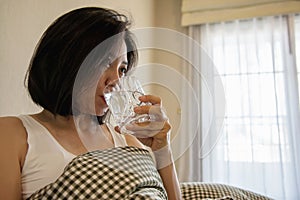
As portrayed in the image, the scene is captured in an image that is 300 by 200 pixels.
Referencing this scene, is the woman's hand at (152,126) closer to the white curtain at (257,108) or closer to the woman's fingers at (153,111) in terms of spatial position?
the woman's fingers at (153,111)

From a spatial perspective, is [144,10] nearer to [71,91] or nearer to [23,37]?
[23,37]

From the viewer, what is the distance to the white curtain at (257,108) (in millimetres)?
1989

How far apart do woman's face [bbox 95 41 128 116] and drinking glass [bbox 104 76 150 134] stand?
1 centimetres

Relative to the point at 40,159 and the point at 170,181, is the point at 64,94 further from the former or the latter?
the point at 170,181

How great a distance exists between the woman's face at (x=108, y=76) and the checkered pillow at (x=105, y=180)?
13cm

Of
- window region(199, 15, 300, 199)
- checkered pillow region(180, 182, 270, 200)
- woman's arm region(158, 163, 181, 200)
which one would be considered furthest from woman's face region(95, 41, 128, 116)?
window region(199, 15, 300, 199)

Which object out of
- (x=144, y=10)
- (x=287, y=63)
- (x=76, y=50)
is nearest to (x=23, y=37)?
(x=76, y=50)

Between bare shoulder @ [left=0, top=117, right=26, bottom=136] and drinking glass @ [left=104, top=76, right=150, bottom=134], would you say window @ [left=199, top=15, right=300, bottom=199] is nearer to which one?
drinking glass @ [left=104, top=76, right=150, bottom=134]

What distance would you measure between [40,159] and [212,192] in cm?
69

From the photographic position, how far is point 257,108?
2.09 metres

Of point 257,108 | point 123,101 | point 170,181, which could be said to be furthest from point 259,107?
point 123,101

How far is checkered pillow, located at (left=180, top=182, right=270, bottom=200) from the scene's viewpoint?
1089 mm

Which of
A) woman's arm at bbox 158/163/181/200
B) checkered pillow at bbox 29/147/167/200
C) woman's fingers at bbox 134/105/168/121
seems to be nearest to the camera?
checkered pillow at bbox 29/147/167/200

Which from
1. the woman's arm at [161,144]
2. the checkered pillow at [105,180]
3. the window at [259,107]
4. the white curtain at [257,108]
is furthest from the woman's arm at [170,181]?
the window at [259,107]
